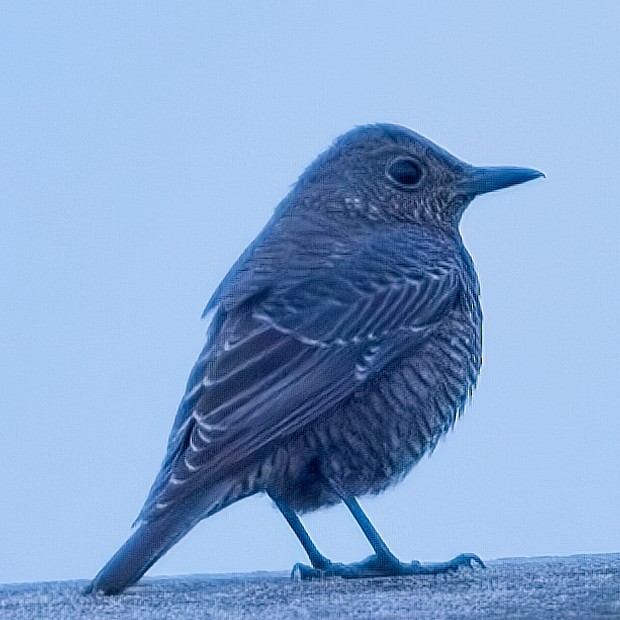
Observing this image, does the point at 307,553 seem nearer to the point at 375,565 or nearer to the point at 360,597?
the point at 375,565

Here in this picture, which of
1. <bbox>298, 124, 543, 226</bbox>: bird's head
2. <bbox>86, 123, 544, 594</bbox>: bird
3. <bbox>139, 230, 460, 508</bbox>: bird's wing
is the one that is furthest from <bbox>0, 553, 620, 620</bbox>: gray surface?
<bbox>298, 124, 543, 226</bbox>: bird's head

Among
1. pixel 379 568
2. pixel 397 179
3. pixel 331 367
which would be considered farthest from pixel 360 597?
pixel 397 179

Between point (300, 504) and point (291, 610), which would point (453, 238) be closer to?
point (300, 504)

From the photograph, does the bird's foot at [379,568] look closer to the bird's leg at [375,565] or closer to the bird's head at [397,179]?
the bird's leg at [375,565]

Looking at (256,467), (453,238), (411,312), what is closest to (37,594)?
(256,467)

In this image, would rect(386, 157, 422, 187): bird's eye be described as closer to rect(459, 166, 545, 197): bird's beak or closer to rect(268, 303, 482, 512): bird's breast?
rect(459, 166, 545, 197): bird's beak

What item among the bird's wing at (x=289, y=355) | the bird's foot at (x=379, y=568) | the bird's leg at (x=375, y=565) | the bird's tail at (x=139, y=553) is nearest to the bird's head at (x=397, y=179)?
the bird's wing at (x=289, y=355)
